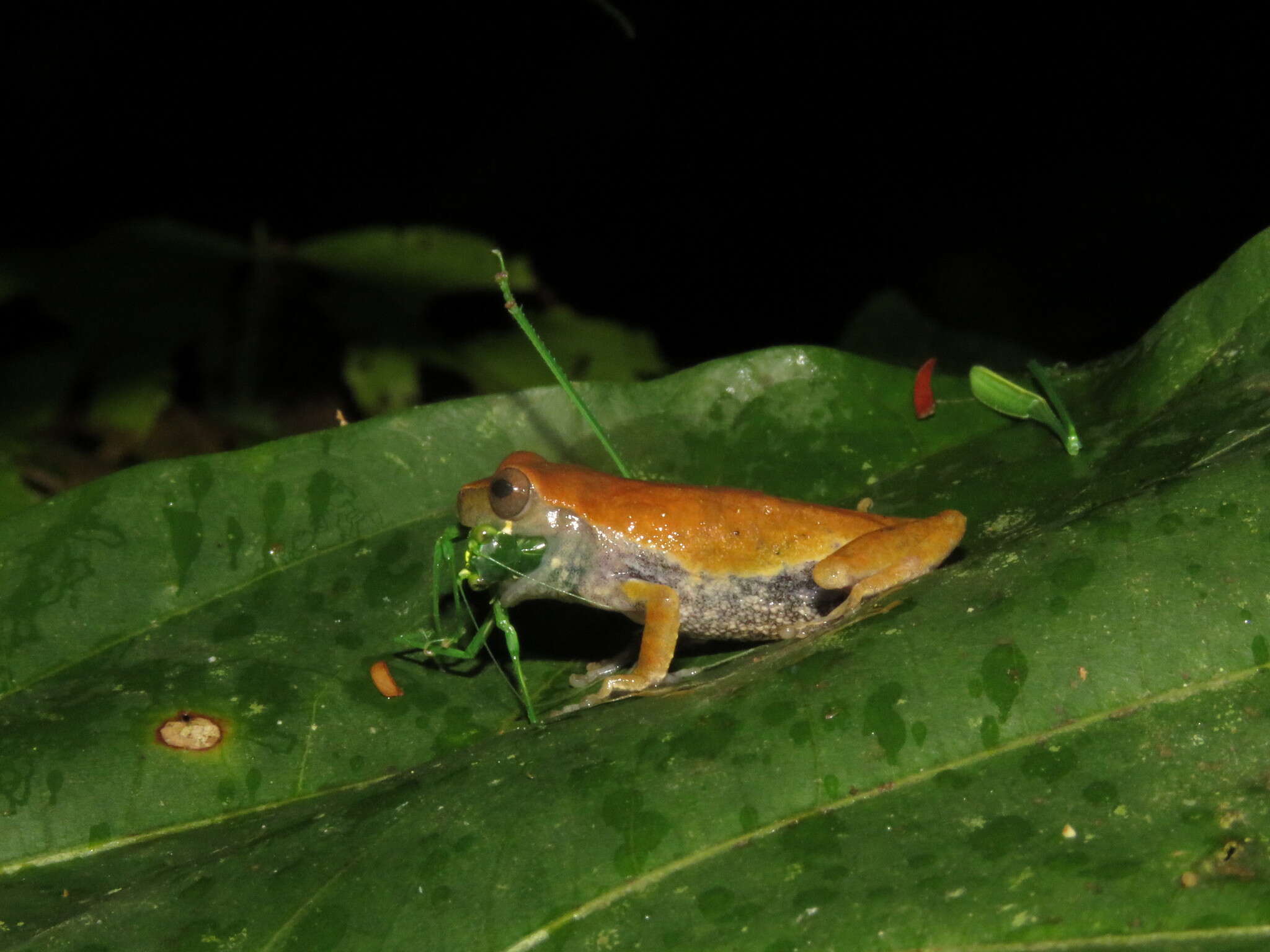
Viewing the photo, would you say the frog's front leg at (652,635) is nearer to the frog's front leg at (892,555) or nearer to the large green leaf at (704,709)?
the large green leaf at (704,709)

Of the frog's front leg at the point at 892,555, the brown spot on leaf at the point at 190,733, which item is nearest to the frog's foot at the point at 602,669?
the frog's front leg at the point at 892,555

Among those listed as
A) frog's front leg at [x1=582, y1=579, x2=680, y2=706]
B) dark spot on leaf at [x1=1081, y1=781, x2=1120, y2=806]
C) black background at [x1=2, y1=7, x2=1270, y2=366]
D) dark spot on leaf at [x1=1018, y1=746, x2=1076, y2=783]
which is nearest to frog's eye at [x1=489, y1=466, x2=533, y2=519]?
frog's front leg at [x1=582, y1=579, x2=680, y2=706]

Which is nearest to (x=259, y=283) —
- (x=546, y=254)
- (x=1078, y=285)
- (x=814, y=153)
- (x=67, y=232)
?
(x=67, y=232)

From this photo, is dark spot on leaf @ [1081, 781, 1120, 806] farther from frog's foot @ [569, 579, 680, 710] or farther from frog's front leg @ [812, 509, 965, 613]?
frog's foot @ [569, 579, 680, 710]

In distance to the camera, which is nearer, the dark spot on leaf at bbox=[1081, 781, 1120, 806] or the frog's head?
the dark spot on leaf at bbox=[1081, 781, 1120, 806]

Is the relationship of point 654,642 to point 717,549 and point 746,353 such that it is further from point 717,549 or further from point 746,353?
point 746,353

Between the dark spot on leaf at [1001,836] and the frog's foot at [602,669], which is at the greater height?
the dark spot on leaf at [1001,836]
